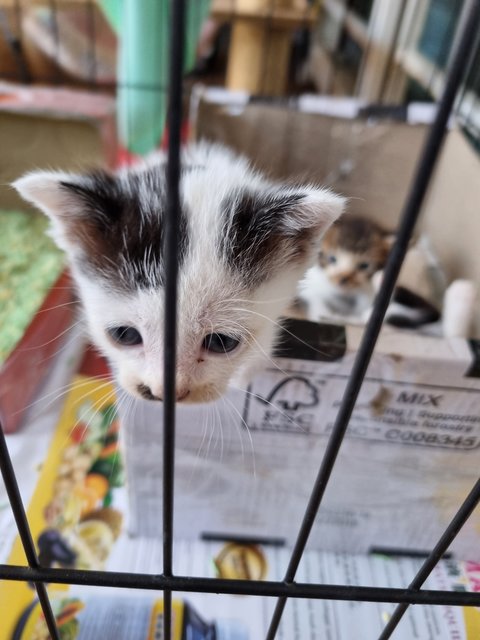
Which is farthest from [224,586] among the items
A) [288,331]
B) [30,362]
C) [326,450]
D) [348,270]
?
[348,270]

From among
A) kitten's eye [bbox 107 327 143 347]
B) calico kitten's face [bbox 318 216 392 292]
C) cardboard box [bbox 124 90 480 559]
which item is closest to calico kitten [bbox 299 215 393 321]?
calico kitten's face [bbox 318 216 392 292]

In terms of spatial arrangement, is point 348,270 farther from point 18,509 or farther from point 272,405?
point 18,509

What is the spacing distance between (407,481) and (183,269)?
44cm

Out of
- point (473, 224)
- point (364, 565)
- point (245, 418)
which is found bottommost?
point (364, 565)

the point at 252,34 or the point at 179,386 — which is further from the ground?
the point at 252,34

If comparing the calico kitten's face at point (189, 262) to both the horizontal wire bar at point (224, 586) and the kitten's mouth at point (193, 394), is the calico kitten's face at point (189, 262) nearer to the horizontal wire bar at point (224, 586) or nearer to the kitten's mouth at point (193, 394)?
the kitten's mouth at point (193, 394)

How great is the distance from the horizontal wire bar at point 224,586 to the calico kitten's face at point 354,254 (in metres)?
0.70

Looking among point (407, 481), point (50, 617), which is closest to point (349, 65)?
point (407, 481)

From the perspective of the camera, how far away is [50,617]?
0.55 metres

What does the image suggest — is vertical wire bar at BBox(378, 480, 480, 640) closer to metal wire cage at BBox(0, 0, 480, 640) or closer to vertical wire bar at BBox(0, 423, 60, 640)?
metal wire cage at BBox(0, 0, 480, 640)

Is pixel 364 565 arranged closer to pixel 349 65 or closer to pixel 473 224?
pixel 473 224

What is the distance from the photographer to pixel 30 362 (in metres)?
1.00

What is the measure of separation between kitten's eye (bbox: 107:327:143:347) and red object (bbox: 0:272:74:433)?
0.91 feet

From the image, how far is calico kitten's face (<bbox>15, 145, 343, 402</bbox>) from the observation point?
22.6 inches
